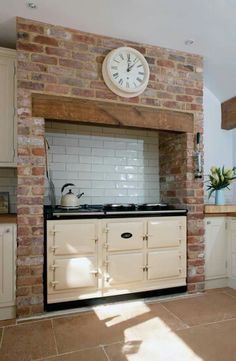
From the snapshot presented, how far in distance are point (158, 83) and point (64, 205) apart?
1586mm

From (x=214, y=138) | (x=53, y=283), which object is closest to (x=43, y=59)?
(x=53, y=283)

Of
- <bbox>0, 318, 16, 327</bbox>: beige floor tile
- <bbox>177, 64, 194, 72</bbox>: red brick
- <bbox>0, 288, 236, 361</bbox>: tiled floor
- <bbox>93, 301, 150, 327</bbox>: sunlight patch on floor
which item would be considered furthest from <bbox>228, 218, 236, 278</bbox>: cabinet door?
<bbox>0, 318, 16, 327</bbox>: beige floor tile

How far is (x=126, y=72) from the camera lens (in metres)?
2.65

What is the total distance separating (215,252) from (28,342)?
2086 millimetres

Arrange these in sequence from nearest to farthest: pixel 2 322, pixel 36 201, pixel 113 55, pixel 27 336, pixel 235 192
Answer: pixel 27 336
pixel 2 322
pixel 36 201
pixel 113 55
pixel 235 192

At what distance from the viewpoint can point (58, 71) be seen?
2461 millimetres

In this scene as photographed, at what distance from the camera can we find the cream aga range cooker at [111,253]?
2359 mm

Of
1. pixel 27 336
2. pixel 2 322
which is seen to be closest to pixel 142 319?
pixel 27 336

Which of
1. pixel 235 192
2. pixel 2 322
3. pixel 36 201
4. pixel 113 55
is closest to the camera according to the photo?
pixel 2 322

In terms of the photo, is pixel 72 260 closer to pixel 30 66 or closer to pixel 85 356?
pixel 85 356

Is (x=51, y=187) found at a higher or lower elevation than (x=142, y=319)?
higher

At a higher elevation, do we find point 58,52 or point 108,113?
point 58,52

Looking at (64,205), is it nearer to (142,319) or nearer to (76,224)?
(76,224)

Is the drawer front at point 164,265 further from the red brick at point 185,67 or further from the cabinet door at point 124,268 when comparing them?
the red brick at point 185,67
